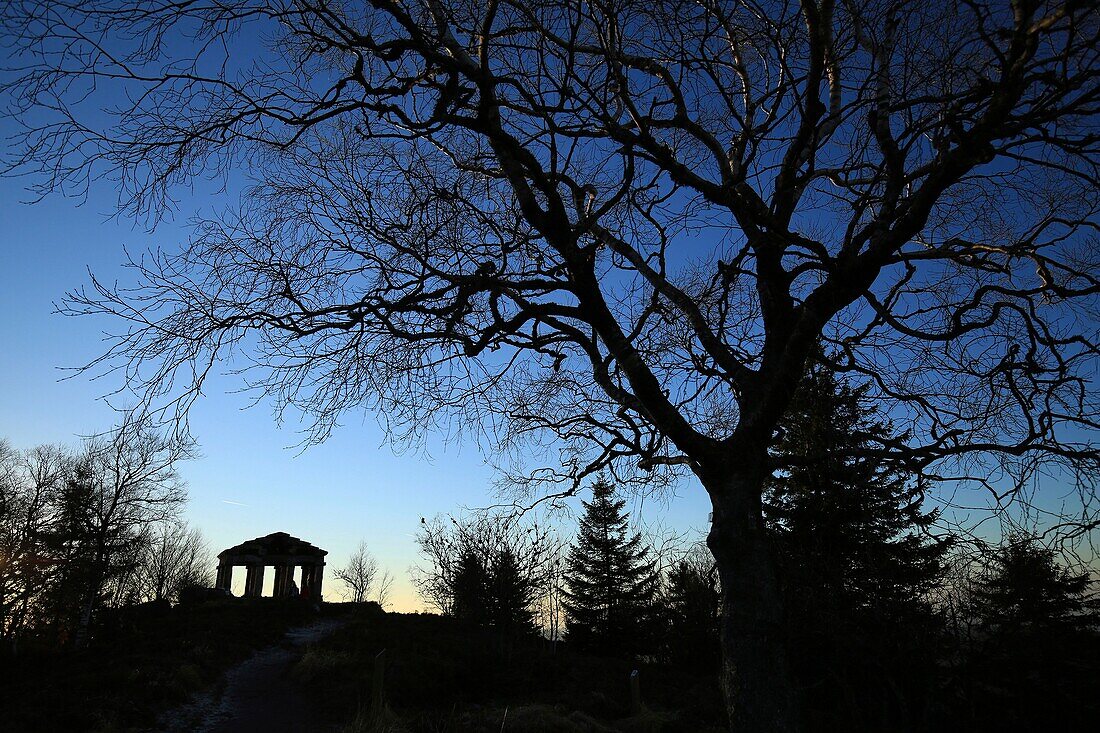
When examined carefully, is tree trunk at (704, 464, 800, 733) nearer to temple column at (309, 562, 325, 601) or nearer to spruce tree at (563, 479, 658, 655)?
spruce tree at (563, 479, 658, 655)

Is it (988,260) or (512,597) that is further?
(512,597)

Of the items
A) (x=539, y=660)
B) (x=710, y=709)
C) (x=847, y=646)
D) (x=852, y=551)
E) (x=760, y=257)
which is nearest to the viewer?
(x=760, y=257)

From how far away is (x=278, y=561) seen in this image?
35.4 m

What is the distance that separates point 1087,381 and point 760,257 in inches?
114

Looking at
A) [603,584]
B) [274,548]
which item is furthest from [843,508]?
[274,548]

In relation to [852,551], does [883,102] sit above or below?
above

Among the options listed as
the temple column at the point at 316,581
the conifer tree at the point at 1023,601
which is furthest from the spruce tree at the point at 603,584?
the conifer tree at the point at 1023,601

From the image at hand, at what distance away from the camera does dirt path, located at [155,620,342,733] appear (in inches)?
468

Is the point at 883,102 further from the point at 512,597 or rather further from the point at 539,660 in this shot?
the point at 512,597

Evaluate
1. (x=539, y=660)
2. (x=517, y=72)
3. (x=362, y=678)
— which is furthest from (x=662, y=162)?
(x=539, y=660)

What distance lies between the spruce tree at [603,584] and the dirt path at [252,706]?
1435 centimetres

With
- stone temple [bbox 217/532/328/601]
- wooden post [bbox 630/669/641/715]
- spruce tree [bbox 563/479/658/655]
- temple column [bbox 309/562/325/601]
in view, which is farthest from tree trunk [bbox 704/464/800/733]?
stone temple [bbox 217/532/328/601]

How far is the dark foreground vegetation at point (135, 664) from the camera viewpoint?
11383mm

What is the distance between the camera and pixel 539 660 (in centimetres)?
1731
